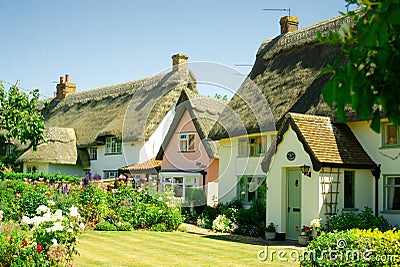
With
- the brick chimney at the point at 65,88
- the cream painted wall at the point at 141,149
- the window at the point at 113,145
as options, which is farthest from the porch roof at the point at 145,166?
the brick chimney at the point at 65,88

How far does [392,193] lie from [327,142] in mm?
2626

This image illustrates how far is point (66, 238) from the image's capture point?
1018 cm

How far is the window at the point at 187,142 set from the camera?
31.0 meters

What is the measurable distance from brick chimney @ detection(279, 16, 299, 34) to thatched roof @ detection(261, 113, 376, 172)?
10982mm

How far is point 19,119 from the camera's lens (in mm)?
17406

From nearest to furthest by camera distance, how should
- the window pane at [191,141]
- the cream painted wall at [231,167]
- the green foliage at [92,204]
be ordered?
1. the green foliage at [92,204]
2. the cream painted wall at [231,167]
3. the window pane at [191,141]

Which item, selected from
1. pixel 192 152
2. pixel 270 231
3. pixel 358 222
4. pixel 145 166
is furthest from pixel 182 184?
pixel 358 222

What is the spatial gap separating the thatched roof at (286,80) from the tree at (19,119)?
9.39m

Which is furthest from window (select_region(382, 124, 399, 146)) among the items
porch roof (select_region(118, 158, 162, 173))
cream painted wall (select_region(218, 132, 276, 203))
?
porch roof (select_region(118, 158, 162, 173))

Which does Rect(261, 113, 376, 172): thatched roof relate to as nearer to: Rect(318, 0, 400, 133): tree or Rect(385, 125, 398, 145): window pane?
Rect(385, 125, 398, 145): window pane

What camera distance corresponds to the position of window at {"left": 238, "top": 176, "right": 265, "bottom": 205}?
23.7 metres

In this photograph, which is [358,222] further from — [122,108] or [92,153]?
[92,153]

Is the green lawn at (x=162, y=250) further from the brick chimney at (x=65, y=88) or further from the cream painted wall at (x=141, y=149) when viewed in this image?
the brick chimney at (x=65, y=88)

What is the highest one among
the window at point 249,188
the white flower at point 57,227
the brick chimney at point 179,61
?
→ the brick chimney at point 179,61
